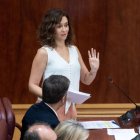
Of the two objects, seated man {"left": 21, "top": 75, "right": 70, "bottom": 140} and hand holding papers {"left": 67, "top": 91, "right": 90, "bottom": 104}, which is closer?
seated man {"left": 21, "top": 75, "right": 70, "bottom": 140}

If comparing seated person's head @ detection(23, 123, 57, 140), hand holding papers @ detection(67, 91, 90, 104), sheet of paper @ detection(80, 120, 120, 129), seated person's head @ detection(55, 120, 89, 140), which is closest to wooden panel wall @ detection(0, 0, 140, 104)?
sheet of paper @ detection(80, 120, 120, 129)

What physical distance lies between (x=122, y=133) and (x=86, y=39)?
1.75 m

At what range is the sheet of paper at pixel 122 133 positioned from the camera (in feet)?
9.16

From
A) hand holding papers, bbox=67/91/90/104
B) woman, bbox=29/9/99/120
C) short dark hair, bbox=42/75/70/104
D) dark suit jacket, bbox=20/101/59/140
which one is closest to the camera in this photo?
dark suit jacket, bbox=20/101/59/140

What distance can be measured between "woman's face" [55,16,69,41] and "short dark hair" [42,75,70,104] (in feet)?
1.85

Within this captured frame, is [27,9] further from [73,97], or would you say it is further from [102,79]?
[73,97]

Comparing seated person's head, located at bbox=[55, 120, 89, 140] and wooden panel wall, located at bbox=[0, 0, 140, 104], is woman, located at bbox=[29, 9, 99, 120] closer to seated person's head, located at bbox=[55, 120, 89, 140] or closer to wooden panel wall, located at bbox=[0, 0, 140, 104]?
seated person's head, located at bbox=[55, 120, 89, 140]

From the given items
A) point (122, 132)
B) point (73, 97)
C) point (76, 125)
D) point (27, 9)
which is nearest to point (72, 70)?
point (73, 97)

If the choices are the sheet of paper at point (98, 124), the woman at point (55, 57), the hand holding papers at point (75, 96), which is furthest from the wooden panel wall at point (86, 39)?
the hand holding papers at point (75, 96)

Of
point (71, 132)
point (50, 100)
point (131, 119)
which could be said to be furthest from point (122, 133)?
point (71, 132)

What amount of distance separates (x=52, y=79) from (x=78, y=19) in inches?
69.2

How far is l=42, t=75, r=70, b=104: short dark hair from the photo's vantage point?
2.71 metres

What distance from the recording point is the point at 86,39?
14.7ft

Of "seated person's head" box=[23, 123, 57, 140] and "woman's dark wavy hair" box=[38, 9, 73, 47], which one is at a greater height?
"woman's dark wavy hair" box=[38, 9, 73, 47]
